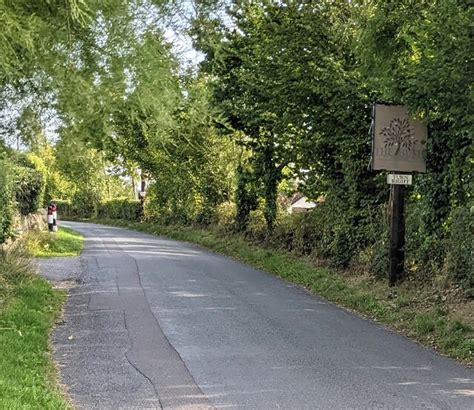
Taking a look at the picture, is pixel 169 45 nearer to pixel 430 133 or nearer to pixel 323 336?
pixel 323 336

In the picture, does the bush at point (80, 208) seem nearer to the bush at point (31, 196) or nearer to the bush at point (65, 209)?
the bush at point (65, 209)

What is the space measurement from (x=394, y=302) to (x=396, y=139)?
3224 mm

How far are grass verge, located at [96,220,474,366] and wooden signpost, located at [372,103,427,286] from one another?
81 centimetres

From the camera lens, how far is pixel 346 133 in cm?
1493

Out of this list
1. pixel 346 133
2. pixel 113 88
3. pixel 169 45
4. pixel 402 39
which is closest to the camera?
pixel 113 88

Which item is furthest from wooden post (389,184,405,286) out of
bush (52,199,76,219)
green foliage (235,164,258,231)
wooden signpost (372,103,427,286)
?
bush (52,199,76,219)

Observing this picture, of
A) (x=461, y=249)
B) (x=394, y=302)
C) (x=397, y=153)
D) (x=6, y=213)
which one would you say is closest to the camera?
(x=461, y=249)

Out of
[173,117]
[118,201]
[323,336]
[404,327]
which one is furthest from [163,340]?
[118,201]

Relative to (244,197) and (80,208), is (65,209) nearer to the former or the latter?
(80,208)

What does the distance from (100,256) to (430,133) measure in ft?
37.6

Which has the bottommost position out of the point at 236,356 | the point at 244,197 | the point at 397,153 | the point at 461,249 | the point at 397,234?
the point at 236,356

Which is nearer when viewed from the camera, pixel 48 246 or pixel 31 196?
pixel 48 246

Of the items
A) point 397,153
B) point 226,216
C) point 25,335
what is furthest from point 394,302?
point 226,216

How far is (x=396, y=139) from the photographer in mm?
12094
